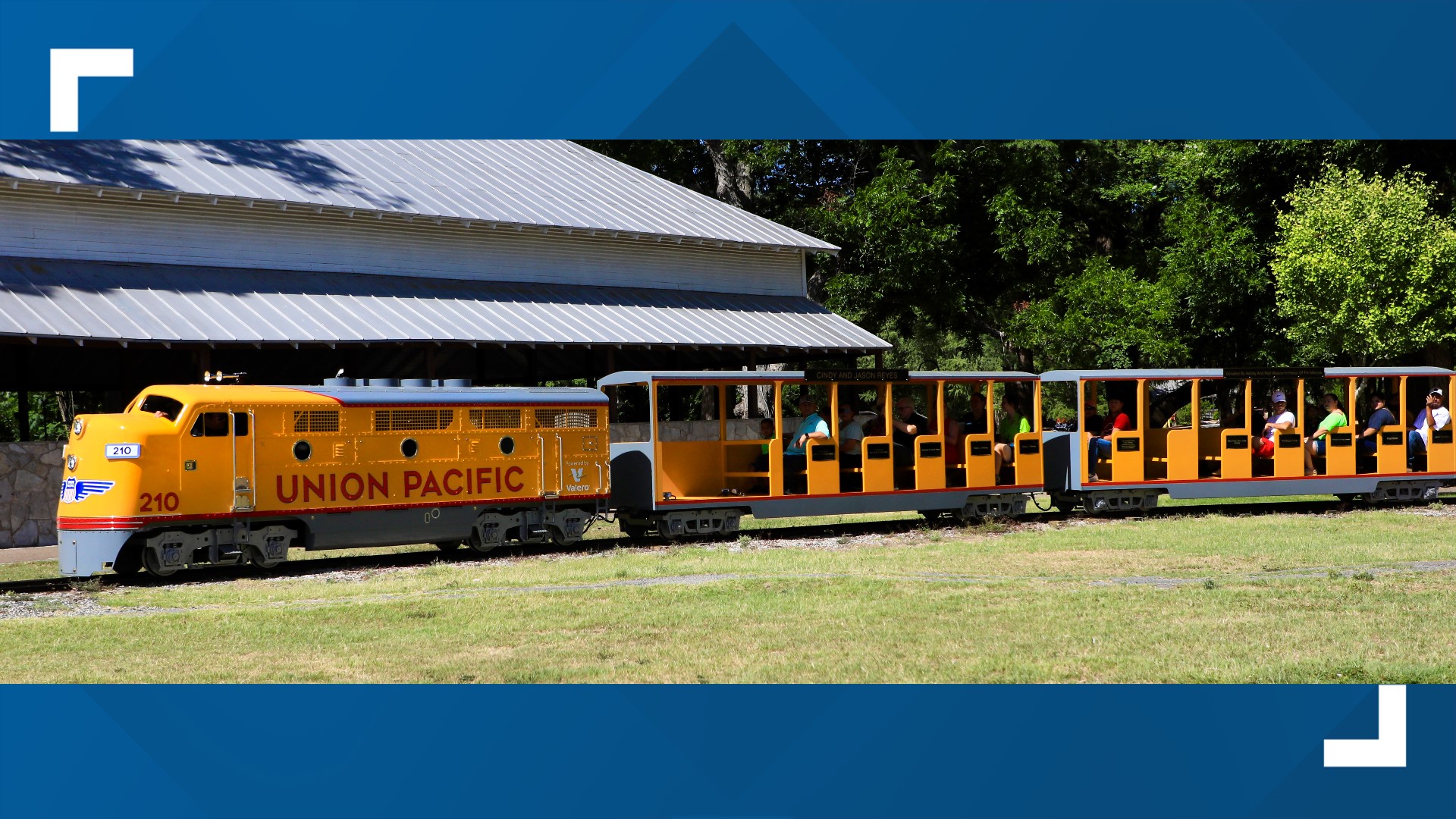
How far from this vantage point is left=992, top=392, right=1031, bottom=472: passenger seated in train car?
22734mm

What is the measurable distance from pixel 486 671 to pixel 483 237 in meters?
21.4

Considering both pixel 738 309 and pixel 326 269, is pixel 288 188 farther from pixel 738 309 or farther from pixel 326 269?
pixel 738 309

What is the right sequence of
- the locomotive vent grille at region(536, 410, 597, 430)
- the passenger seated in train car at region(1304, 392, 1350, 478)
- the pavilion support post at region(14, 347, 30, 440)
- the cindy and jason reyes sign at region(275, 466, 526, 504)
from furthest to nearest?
the pavilion support post at region(14, 347, 30, 440) < the passenger seated in train car at region(1304, 392, 1350, 478) < the locomotive vent grille at region(536, 410, 597, 430) < the cindy and jason reyes sign at region(275, 466, 526, 504)

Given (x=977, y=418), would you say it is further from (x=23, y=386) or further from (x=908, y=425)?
(x=23, y=386)

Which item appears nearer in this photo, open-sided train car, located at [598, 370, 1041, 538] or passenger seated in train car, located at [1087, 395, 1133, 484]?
open-sided train car, located at [598, 370, 1041, 538]

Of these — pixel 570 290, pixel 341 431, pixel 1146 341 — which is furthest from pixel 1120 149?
pixel 341 431

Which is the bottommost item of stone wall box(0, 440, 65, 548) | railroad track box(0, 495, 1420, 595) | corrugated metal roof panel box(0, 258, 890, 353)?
railroad track box(0, 495, 1420, 595)

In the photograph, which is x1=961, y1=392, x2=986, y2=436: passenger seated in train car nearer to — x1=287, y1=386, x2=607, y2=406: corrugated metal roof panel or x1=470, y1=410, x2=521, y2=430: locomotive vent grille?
x1=287, y1=386, x2=607, y2=406: corrugated metal roof panel

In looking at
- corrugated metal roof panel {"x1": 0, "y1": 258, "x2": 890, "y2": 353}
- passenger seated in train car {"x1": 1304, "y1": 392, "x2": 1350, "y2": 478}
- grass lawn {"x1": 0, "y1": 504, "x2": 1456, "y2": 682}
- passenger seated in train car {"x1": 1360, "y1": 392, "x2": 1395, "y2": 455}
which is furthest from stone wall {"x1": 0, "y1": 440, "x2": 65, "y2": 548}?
passenger seated in train car {"x1": 1360, "y1": 392, "x2": 1395, "y2": 455}

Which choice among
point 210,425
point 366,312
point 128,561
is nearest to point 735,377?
point 210,425

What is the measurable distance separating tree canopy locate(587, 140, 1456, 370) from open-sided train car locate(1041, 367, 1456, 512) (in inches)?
411

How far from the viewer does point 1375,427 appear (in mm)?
24250

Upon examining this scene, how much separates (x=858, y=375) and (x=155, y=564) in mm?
10114

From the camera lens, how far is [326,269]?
28.2 metres
